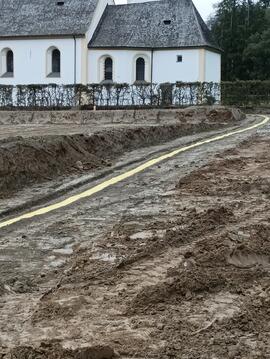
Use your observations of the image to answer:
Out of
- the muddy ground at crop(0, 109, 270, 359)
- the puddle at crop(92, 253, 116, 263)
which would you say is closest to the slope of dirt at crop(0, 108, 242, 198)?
the muddy ground at crop(0, 109, 270, 359)

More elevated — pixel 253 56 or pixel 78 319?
pixel 253 56

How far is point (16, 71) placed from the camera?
54.3 meters

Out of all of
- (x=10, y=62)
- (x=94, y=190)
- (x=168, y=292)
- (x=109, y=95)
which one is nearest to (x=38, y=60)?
(x=10, y=62)

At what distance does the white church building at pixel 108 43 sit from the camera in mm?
50094

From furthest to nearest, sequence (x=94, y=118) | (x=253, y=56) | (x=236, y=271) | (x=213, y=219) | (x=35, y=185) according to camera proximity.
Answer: (x=253, y=56) → (x=94, y=118) → (x=35, y=185) → (x=213, y=219) → (x=236, y=271)

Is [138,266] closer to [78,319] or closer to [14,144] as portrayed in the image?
[78,319]

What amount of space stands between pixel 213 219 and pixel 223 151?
25.4ft

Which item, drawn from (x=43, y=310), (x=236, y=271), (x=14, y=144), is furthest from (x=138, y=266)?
(x=14, y=144)

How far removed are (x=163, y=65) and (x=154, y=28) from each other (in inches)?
144

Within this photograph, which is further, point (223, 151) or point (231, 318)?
point (223, 151)

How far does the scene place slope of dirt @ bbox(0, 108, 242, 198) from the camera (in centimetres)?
1012

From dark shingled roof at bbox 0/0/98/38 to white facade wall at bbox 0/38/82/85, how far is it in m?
0.82

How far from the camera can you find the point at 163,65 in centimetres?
5069

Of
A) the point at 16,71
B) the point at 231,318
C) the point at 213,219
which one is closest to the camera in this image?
the point at 231,318
